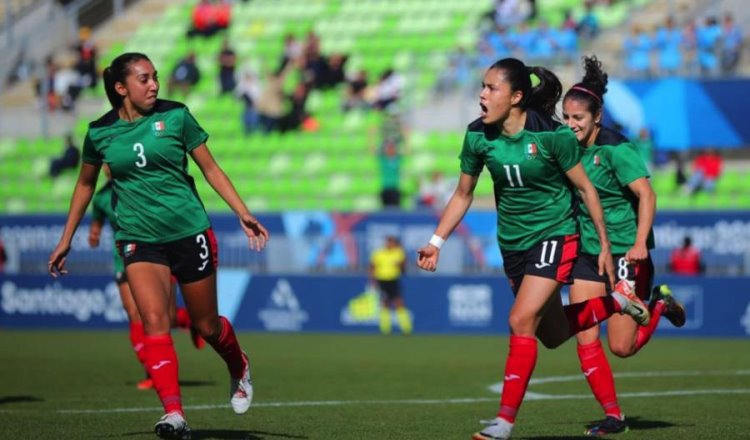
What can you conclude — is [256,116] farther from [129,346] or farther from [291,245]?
[129,346]

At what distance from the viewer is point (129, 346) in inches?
814

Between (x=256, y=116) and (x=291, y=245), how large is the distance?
801 centimetres

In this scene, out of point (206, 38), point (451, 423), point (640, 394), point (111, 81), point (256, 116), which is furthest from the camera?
point (206, 38)

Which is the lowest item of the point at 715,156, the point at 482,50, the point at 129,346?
the point at 129,346

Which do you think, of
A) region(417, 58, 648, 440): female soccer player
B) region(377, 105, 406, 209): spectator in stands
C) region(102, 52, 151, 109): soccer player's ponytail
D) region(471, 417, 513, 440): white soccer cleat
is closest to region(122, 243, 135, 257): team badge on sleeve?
region(102, 52, 151, 109): soccer player's ponytail

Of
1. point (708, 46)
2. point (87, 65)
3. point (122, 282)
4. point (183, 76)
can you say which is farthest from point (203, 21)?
point (122, 282)

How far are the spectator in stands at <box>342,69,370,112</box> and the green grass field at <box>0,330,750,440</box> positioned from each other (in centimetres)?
934

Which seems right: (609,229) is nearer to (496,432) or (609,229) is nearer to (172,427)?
(496,432)

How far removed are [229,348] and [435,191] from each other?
55.4ft

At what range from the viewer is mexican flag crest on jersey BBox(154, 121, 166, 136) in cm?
899

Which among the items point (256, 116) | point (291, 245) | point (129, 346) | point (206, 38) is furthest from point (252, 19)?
point (129, 346)

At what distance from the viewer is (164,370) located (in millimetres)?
8859

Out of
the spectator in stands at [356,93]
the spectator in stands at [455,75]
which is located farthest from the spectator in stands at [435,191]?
the spectator in stands at [356,93]

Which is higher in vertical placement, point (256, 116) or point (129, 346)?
point (256, 116)
